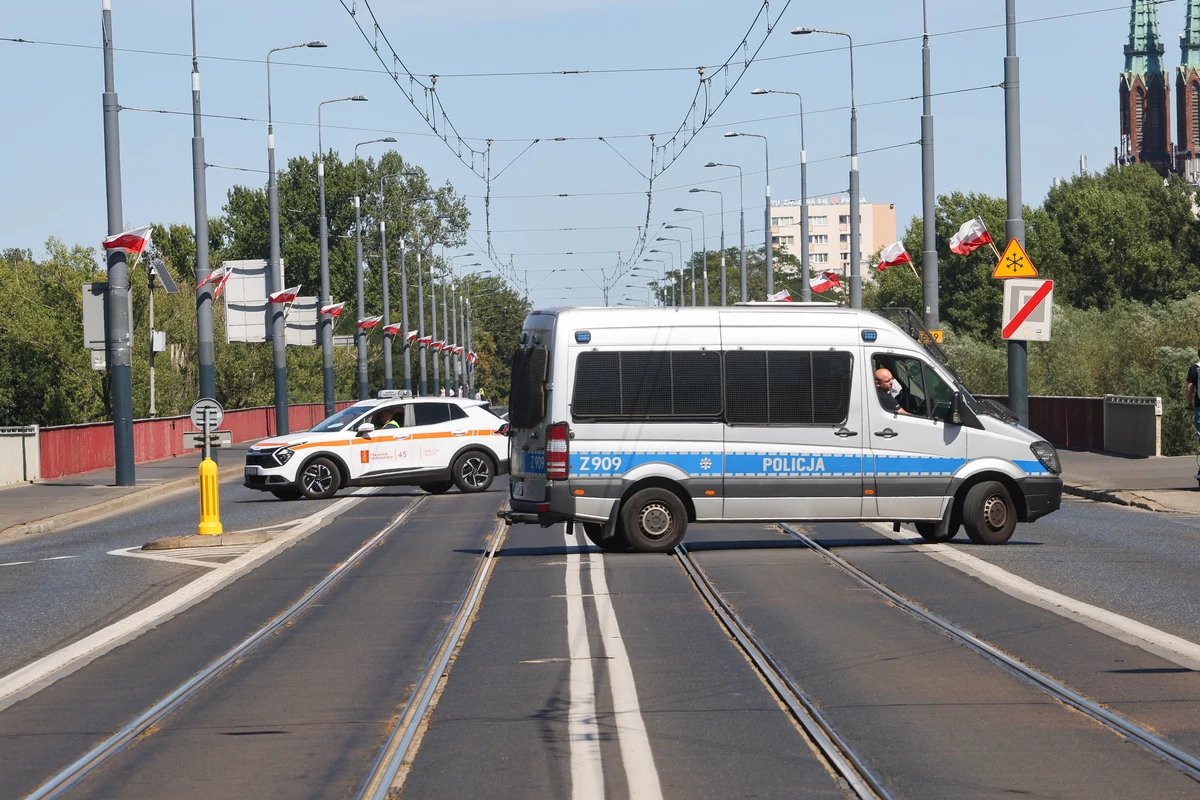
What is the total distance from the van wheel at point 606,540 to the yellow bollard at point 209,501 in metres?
4.67

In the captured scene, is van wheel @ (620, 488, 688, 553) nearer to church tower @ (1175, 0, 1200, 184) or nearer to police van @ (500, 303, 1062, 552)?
police van @ (500, 303, 1062, 552)

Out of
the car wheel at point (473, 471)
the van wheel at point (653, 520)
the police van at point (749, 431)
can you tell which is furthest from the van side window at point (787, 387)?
the car wheel at point (473, 471)

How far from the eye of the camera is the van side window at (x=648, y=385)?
1540 centimetres

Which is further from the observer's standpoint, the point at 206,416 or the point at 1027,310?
the point at 1027,310

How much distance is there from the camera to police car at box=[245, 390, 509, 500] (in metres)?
25.2

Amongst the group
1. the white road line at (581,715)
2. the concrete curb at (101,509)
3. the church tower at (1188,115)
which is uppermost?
the church tower at (1188,115)

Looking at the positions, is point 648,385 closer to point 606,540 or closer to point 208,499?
point 606,540

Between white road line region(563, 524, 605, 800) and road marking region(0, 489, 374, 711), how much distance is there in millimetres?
3035

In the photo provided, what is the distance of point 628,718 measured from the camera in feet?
25.5

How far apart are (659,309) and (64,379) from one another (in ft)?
145

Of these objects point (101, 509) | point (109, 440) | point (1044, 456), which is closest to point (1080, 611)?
point (1044, 456)

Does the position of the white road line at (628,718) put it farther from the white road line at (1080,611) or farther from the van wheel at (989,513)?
the van wheel at (989,513)

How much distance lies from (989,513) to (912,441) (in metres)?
1.08

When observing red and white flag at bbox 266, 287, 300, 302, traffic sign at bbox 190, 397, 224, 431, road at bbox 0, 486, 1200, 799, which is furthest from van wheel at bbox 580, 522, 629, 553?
red and white flag at bbox 266, 287, 300, 302
